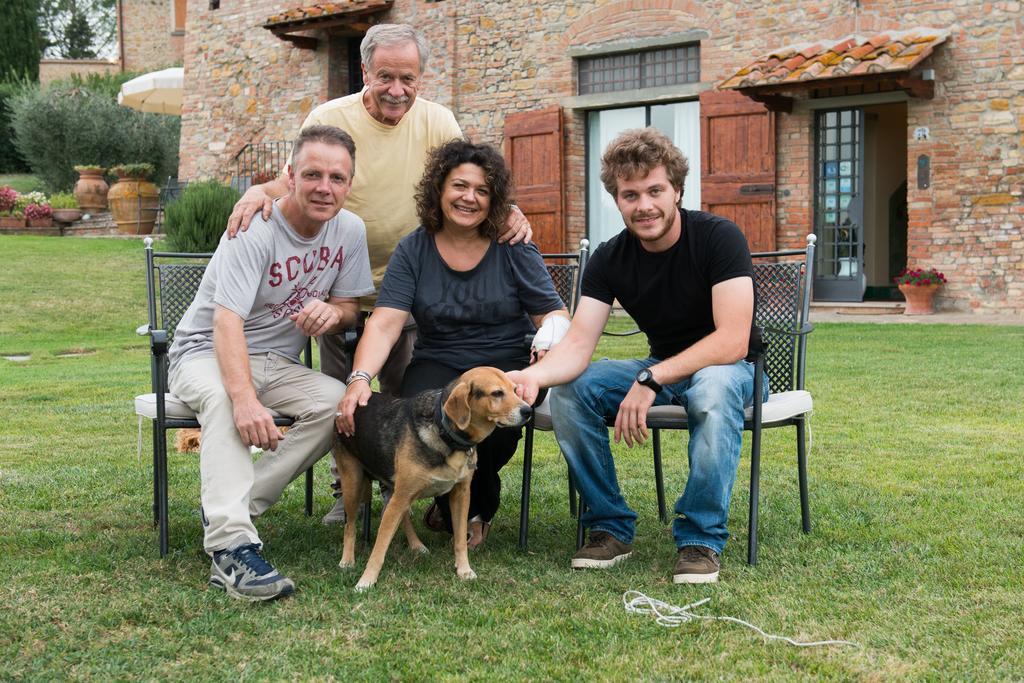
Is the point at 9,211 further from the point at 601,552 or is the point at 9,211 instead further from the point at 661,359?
the point at 601,552

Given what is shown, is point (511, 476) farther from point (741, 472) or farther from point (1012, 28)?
point (1012, 28)

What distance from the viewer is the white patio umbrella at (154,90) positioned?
63.7 feet

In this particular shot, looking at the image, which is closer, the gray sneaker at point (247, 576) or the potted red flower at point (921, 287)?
the gray sneaker at point (247, 576)

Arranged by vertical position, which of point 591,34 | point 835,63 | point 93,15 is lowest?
point 835,63

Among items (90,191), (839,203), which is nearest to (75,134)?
(90,191)

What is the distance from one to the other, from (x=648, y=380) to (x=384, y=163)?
4.66ft

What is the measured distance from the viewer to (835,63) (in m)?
11.6

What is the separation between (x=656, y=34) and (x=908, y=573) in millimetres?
11670

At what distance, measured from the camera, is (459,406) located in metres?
3.14

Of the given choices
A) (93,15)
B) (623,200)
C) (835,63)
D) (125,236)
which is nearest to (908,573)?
(623,200)

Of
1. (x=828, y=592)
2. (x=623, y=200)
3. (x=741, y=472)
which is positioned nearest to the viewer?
(x=828, y=592)

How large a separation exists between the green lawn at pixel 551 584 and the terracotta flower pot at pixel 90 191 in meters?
16.1

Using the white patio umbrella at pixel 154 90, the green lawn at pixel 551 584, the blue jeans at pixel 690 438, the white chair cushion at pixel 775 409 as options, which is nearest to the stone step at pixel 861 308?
the green lawn at pixel 551 584

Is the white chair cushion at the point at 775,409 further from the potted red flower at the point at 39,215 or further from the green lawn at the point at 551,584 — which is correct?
the potted red flower at the point at 39,215
